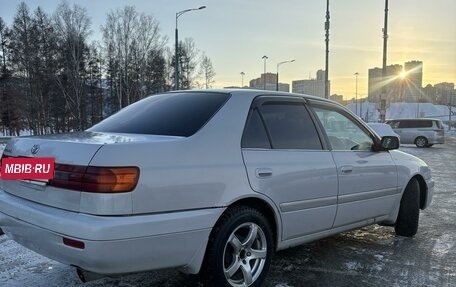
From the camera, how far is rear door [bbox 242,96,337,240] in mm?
3588

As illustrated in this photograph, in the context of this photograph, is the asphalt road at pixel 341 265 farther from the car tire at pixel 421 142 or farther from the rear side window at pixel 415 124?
the rear side window at pixel 415 124

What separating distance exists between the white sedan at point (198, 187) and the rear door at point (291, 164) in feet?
0.04

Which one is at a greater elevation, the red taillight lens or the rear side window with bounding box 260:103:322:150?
the rear side window with bounding box 260:103:322:150

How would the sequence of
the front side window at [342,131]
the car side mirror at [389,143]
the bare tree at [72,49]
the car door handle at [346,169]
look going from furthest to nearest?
the bare tree at [72,49] → the car side mirror at [389,143] → the front side window at [342,131] → the car door handle at [346,169]

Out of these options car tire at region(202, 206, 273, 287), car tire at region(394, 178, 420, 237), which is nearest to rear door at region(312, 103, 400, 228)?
car tire at region(394, 178, 420, 237)

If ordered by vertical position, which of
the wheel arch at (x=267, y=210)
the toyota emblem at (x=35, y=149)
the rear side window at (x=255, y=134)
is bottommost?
the wheel arch at (x=267, y=210)

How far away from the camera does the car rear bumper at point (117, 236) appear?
272 cm

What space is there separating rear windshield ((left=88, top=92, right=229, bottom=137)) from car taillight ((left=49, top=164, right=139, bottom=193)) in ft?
2.04

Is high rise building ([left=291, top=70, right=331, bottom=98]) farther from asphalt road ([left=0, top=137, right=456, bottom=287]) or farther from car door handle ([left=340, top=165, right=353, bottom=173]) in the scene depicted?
car door handle ([left=340, top=165, right=353, bottom=173])
